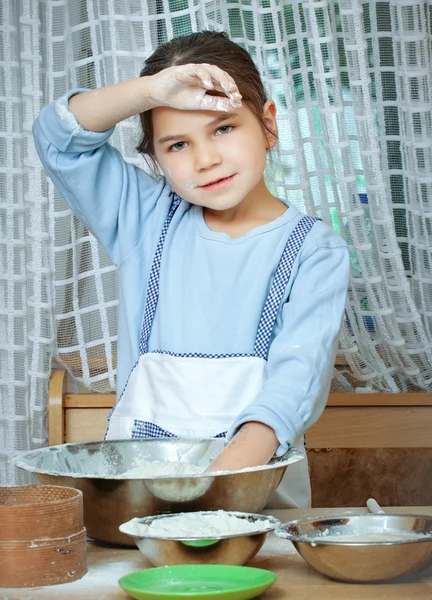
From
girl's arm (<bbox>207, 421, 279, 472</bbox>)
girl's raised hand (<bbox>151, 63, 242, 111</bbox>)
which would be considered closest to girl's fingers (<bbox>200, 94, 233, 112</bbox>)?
girl's raised hand (<bbox>151, 63, 242, 111</bbox>)

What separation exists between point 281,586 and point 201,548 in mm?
78

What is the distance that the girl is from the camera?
1.31 metres

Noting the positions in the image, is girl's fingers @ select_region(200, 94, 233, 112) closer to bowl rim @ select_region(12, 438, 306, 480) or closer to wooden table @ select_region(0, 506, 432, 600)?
bowl rim @ select_region(12, 438, 306, 480)

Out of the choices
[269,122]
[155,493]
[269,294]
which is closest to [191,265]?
[269,294]

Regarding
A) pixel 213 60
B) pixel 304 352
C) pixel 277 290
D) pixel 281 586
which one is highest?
pixel 213 60

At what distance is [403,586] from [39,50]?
4.64 feet

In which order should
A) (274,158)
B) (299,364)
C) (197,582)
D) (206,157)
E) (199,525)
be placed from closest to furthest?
(197,582)
(199,525)
(299,364)
(206,157)
(274,158)

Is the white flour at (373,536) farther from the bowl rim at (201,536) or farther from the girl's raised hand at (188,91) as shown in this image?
the girl's raised hand at (188,91)

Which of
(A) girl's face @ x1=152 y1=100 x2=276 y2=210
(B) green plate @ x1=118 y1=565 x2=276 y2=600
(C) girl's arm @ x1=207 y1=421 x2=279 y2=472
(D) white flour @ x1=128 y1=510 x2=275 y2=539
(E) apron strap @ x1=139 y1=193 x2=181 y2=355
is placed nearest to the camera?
(B) green plate @ x1=118 y1=565 x2=276 y2=600

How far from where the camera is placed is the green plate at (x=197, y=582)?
719mm

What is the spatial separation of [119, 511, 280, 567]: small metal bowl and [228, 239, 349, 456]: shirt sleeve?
270 mm

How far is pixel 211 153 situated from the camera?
1.34 m

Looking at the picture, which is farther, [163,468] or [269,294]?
[269,294]

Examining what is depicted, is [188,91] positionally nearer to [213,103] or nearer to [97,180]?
[213,103]
